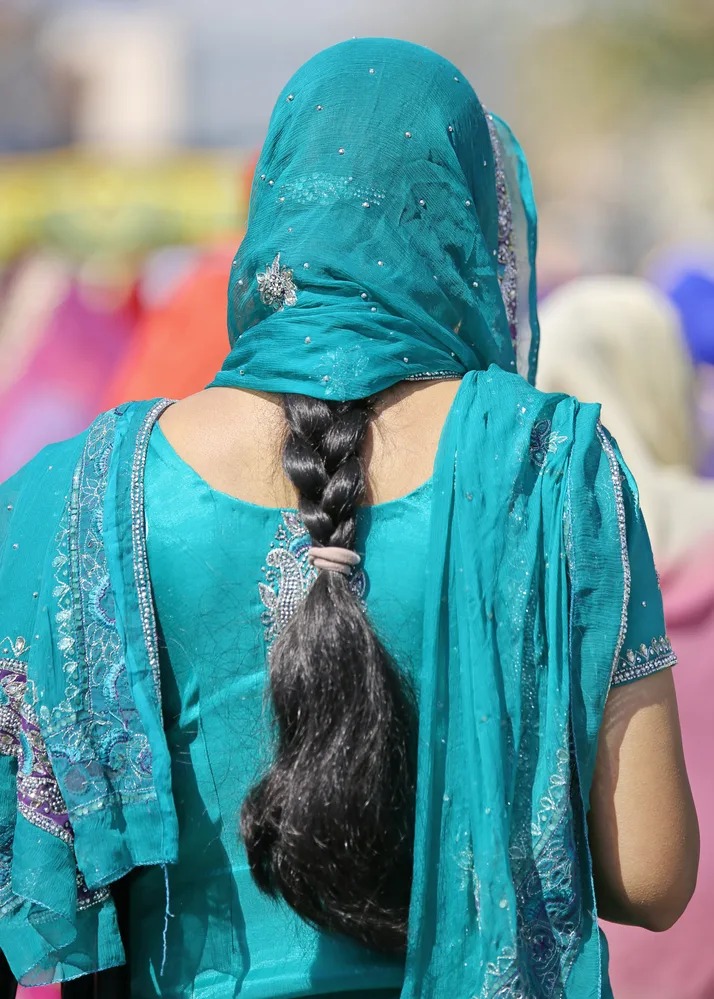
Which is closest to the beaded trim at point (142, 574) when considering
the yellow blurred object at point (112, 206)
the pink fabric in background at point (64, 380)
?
the pink fabric in background at point (64, 380)

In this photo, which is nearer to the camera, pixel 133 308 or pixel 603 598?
pixel 603 598

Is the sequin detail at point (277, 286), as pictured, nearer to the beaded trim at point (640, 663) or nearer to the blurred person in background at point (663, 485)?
the beaded trim at point (640, 663)

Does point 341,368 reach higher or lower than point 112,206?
lower

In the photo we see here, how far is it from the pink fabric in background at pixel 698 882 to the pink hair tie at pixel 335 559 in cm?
112

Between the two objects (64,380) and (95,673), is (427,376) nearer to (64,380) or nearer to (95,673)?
(95,673)

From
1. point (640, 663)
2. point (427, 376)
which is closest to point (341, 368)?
point (427, 376)

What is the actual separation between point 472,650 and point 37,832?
0.40 meters

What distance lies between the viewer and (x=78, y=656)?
90 cm

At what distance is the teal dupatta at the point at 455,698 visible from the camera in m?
0.86

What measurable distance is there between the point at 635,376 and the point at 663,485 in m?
0.36

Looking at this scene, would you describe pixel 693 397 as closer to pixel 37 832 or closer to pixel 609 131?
pixel 37 832

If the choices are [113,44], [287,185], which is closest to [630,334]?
[287,185]

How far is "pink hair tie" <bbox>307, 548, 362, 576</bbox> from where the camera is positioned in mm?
848

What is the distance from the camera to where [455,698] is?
0.87 metres
